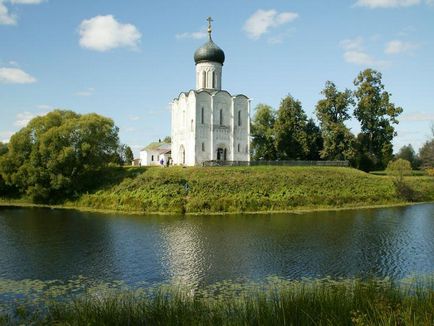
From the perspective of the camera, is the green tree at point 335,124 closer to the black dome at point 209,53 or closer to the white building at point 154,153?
the black dome at point 209,53

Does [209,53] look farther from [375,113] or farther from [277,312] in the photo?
[277,312]

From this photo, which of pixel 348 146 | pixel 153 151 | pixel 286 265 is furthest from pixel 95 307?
pixel 153 151

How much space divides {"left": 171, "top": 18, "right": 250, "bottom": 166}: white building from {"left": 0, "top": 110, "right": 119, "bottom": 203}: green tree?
28.1ft

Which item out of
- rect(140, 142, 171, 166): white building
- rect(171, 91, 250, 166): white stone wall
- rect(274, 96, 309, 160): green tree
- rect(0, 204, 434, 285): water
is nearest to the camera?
rect(0, 204, 434, 285): water

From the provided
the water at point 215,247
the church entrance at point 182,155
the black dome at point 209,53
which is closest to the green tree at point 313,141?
the black dome at point 209,53

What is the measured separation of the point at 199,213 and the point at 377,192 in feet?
59.9

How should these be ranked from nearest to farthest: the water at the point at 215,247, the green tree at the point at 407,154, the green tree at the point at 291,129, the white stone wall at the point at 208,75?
the water at the point at 215,247 → the white stone wall at the point at 208,75 → the green tree at the point at 291,129 → the green tree at the point at 407,154

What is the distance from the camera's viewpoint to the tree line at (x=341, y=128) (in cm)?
5234

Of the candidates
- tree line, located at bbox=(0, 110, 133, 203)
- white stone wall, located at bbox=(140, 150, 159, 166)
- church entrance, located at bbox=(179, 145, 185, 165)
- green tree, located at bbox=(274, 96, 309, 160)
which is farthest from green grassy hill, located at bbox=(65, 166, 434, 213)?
white stone wall, located at bbox=(140, 150, 159, 166)

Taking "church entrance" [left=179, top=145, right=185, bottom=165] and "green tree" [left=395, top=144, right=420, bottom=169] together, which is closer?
"church entrance" [left=179, top=145, right=185, bottom=165]

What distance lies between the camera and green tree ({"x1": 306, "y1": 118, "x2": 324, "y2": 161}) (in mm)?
54625

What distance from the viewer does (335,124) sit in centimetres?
5181

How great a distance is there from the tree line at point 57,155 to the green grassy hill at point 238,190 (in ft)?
6.50

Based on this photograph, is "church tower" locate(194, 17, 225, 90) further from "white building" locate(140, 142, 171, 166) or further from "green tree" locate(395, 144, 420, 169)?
"green tree" locate(395, 144, 420, 169)
